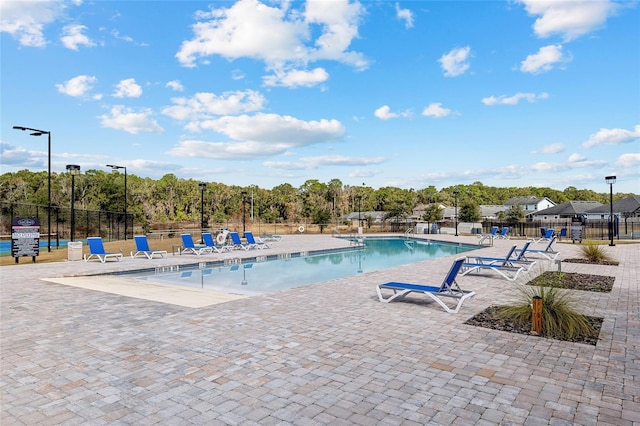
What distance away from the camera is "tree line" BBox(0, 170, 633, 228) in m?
43.2

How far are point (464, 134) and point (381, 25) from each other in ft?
46.9

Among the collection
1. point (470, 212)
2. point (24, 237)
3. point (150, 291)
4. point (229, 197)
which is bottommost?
point (150, 291)

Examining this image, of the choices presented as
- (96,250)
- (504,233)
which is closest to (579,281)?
(96,250)

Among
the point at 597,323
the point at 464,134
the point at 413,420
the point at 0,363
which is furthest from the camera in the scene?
the point at 464,134

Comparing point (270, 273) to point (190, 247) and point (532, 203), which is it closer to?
point (190, 247)

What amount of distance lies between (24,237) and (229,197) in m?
47.7

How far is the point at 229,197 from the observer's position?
198 ft

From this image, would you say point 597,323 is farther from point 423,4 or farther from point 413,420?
point 423,4

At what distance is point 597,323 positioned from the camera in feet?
18.3

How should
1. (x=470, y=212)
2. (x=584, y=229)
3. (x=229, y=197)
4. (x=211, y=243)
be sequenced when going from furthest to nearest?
(x=229, y=197) < (x=470, y=212) < (x=584, y=229) < (x=211, y=243)

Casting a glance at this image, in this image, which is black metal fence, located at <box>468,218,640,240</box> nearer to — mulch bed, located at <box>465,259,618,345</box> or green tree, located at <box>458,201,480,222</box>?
green tree, located at <box>458,201,480,222</box>

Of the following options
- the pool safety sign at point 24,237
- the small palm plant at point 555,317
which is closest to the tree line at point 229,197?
the pool safety sign at point 24,237

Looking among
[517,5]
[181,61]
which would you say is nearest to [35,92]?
[181,61]

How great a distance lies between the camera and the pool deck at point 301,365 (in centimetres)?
301
